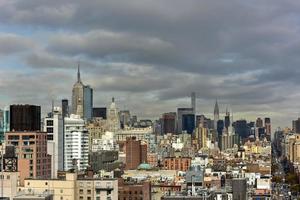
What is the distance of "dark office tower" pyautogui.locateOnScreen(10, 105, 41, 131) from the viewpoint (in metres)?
69.5

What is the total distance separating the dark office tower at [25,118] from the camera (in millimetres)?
69500

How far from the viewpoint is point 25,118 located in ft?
232

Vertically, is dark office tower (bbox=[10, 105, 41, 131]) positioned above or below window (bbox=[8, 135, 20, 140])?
above

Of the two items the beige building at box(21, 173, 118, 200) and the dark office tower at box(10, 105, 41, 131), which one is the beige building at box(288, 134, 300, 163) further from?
the beige building at box(21, 173, 118, 200)

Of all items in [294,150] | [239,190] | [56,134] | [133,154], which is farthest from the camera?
[294,150]

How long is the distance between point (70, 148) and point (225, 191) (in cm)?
3583

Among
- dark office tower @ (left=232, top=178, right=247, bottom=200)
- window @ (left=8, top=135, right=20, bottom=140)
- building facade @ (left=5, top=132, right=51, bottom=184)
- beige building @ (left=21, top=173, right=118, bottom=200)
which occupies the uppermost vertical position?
window @ (left=8, top=135, right=20, bottom=140)

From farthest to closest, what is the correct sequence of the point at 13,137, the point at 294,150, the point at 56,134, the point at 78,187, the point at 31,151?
the point at 294,150, the point at 56,134, the point at 13,137, the point at 31,151, the point at 78,187

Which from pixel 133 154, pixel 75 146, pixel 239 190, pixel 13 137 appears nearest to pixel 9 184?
pixel 13 137

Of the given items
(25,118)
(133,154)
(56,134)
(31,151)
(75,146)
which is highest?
(25,118)

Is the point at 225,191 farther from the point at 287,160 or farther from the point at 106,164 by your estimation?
the point at 287,160

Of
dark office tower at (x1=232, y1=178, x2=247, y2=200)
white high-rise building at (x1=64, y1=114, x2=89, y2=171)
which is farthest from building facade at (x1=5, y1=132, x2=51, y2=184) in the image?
white high-rise building at (x1=64, y1=114, x2=89, y2=171)

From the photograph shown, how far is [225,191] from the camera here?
68500 millimetres

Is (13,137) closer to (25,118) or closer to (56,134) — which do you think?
(25,118)
